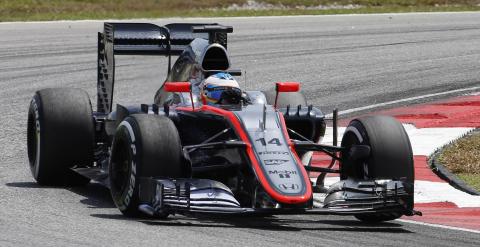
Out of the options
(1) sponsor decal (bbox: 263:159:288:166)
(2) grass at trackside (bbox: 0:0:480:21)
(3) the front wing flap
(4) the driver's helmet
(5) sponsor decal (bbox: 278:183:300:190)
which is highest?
(4) the driver's helmet

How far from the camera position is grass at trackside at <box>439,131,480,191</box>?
455 inches

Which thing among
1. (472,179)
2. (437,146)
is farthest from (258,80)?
(472,179)

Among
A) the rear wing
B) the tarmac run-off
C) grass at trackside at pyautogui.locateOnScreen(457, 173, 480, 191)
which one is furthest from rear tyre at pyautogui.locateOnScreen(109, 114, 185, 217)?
grass at trackside at pyautogui.locateOnScreen(457, 173, 480, 191)

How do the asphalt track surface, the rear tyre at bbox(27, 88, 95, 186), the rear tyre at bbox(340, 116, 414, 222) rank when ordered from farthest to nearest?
the rear tyre at bbox(27, 88, 95, 186) → the rear tyre at bbox(340, 116, 414, 222) → the asphalt track surface

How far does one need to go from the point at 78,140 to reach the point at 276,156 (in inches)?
95.7

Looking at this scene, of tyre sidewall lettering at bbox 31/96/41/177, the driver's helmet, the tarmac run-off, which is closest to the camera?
the tarmac run-off

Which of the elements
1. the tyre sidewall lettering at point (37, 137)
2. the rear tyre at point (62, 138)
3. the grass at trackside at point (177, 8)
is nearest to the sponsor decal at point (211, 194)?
the rear tyre at point (62, 138)

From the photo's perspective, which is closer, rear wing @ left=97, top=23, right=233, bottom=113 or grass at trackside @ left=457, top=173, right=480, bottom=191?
grass at trackside @ left=457, top=173, right=480, bottom=191

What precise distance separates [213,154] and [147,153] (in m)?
0.80

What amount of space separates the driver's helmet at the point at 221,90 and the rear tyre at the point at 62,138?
1215 millimetres

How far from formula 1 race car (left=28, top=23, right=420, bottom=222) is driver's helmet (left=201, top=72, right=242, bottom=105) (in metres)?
0.10

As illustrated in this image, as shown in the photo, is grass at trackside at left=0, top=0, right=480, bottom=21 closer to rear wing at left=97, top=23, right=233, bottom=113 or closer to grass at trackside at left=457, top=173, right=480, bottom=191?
rear wing at left=97, top=23, right=233, bottom=113

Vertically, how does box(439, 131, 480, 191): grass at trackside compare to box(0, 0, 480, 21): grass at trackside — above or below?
above

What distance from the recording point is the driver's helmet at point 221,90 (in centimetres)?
1021
